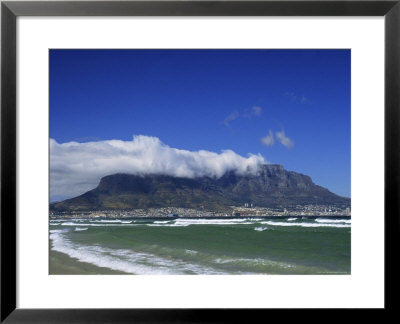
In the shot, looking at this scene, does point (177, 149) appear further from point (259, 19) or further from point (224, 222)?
point (259, 19)

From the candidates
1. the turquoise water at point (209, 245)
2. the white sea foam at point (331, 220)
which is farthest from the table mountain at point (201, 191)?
the white sea foam at point (331, 220)

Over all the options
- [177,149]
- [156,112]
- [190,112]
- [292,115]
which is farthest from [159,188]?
[292,115]

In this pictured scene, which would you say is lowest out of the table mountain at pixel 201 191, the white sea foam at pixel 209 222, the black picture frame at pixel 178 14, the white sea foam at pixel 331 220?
the white sea foam at pixel 209 222

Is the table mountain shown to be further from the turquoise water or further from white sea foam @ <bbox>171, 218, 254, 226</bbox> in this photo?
the turquoise water

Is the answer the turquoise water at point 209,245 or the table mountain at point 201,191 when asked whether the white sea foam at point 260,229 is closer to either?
the turquoise water at point 209,245

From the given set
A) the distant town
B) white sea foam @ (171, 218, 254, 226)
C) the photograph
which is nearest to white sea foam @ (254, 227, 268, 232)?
the photograph
